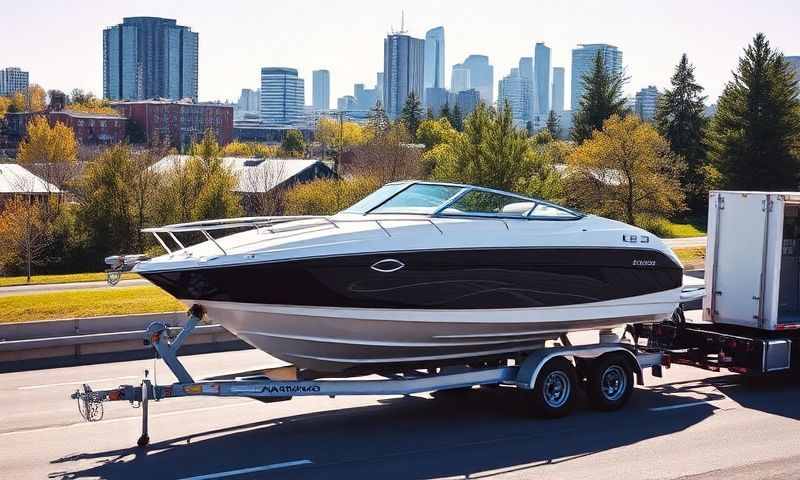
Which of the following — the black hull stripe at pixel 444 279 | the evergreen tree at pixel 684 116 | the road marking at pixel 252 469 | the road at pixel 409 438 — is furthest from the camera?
the evergreen tree at pixel 684 116

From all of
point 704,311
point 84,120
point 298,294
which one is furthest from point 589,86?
point 84,120

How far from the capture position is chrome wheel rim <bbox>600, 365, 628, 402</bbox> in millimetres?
12609

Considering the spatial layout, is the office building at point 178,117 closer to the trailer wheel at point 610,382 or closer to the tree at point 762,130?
the tree at point 762,130

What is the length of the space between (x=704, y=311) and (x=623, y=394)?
2.89 meters

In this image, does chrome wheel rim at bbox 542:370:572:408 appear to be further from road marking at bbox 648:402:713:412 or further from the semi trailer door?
the semi trailer door

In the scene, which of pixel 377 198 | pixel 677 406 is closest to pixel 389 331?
pixel 377 198

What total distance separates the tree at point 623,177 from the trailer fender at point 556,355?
3863 cm

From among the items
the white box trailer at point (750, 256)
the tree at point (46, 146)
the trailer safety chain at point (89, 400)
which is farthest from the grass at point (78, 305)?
the tree at point (46, 146)

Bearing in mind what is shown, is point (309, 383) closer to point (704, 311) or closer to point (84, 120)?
point (704, 311)

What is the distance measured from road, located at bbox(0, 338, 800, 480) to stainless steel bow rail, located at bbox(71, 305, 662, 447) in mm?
358

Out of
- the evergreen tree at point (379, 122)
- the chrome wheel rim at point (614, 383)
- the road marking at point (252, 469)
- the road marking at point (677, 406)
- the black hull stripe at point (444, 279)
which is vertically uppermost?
the evergreen tree at point (379, 122)

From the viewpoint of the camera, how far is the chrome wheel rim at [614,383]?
12.6 metres

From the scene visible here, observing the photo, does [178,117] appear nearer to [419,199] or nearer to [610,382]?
[419,199]

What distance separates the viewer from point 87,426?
37.3 ft
